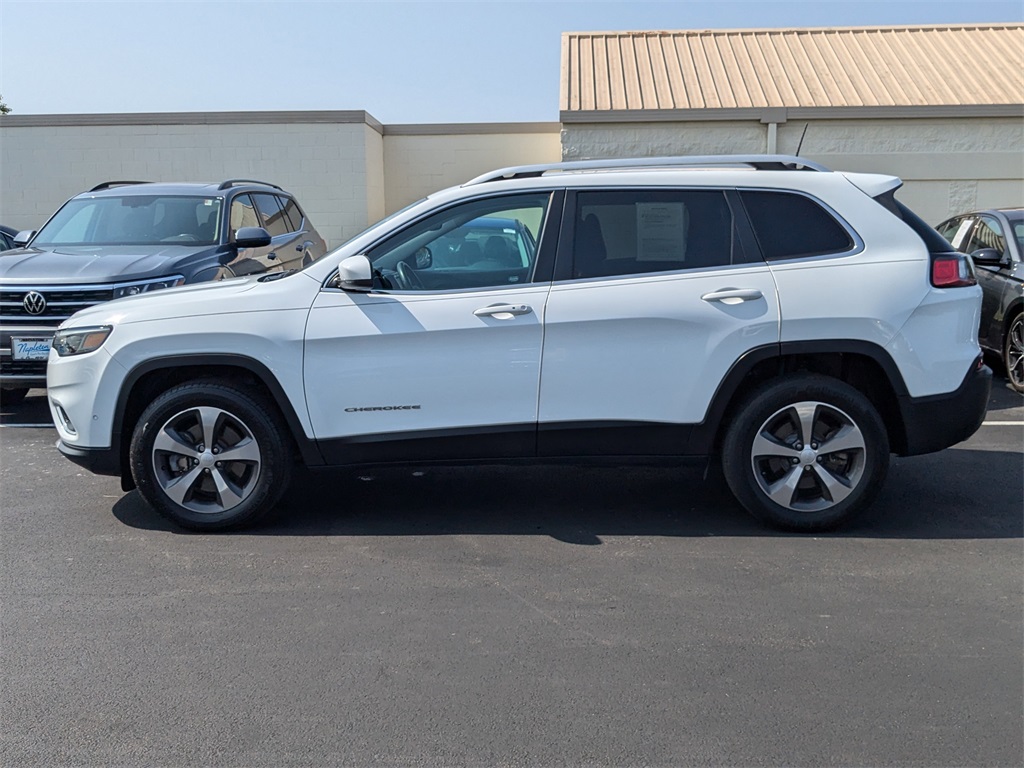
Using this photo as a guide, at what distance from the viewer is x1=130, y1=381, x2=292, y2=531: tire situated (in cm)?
514

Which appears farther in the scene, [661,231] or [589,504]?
[589,504]

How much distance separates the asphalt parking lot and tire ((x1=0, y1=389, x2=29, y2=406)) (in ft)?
10.4

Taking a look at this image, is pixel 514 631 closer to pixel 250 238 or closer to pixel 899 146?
pixel 250 238

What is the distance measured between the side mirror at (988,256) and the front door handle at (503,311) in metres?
5.90

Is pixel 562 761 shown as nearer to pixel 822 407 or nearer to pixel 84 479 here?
pixel 822 407

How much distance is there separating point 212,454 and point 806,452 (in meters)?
3.11

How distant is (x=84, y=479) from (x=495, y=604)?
3431mm

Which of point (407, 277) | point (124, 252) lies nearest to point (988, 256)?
point (407, 277)

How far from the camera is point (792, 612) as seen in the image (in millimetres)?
4168

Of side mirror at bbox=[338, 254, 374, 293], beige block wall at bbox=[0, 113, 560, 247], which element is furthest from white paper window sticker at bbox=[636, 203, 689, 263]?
beige block wall at bbox=[0, 113, 560, 247]

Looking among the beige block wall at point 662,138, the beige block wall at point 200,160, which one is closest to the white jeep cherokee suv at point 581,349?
the beige block wall at point 662,138

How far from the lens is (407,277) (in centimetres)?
521

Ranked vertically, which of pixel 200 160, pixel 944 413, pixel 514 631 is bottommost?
pixel 514 631

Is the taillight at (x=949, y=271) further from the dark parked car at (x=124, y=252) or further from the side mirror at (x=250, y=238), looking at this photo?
the side mirror at (x=250, y=238)
